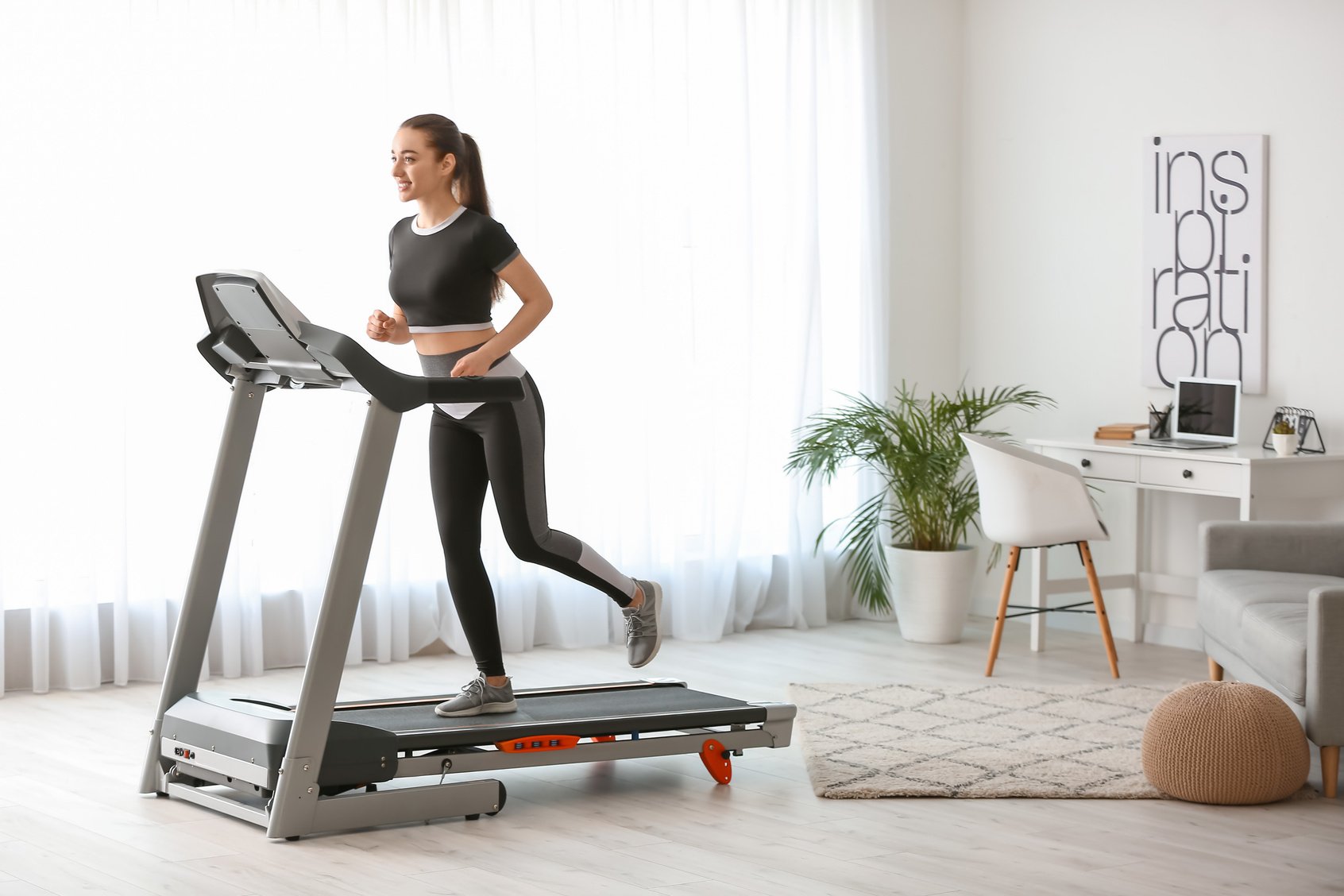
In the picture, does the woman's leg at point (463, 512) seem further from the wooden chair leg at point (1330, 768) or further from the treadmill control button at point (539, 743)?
the wooden chair leg at point (1330, 768)

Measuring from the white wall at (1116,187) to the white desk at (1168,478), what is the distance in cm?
9

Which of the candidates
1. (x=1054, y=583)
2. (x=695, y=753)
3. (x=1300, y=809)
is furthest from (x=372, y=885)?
(x=1054, y=583)

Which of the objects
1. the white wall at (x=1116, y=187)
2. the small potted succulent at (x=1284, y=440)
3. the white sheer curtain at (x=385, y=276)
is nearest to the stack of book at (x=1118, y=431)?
the white wall at (x=1116, y=187)

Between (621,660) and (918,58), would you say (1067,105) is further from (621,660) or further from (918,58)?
(621,660)

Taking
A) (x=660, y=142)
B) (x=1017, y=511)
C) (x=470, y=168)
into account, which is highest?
(x=660, y=142)

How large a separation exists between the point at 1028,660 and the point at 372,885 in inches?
126

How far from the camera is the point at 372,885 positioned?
10.6ft

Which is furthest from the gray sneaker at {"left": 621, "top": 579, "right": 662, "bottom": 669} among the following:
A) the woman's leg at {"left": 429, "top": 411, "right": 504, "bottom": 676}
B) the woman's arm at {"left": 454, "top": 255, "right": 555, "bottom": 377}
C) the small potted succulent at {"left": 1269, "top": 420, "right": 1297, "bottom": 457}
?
the small potted succulent at {"left": 1269, "top": 420, "right": 1297, "bottom": 457}

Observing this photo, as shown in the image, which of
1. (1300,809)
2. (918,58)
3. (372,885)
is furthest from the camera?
(918,58)

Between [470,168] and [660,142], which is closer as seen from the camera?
[470,168]

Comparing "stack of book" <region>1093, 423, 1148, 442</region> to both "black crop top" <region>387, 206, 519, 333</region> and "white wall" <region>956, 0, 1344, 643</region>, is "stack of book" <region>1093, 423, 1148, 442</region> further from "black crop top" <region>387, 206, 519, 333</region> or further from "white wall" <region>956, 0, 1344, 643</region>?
"black crop top" <region>387, 206, 519, 333</region>

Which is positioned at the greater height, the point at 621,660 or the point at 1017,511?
the point at 1017,511

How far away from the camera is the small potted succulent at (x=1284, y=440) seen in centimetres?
552

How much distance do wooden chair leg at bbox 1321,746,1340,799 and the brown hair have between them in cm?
229
